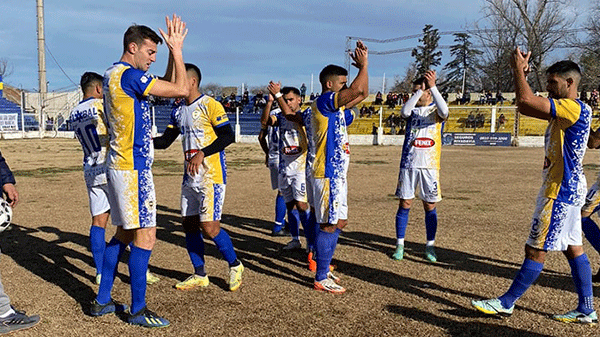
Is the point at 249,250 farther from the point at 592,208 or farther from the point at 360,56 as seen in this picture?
the point at 592,208

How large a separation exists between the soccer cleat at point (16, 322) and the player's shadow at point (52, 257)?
1.55 feet

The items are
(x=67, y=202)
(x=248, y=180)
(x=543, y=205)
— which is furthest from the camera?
(x=248, y=180)

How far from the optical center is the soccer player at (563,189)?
3949 millimetres

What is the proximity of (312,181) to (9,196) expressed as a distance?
275cm

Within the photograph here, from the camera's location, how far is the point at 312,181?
507 centimetres

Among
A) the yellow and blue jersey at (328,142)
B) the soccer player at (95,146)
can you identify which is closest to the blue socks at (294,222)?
the yellow and blue jersey at (328,142)

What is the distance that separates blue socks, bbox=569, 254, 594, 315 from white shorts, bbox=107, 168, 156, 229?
3.61 meters

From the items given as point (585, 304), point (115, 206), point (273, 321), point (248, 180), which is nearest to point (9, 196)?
point (115, 206)

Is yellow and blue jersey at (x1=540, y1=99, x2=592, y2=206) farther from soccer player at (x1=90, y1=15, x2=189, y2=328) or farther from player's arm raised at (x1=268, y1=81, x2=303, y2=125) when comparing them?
soccer player at (x1=90, y1=15, x2=189, y2=328)

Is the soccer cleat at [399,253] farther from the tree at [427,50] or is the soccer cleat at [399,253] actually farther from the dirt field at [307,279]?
the tree at [427,50]

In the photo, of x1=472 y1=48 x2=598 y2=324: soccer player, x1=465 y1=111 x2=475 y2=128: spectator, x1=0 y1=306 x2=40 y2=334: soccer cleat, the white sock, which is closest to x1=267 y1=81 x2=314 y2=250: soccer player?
x1=472 y1=48 x2=598 y2=324: soccer player

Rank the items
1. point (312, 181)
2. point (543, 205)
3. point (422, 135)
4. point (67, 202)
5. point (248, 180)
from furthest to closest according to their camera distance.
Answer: point (248, 180)
point (67, 202)
point (422, 135)
point (312, 181)
point (543, 205)

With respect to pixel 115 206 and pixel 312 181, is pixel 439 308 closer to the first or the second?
pixel 312 181

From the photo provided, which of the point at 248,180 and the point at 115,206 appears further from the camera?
the point at 248,180
